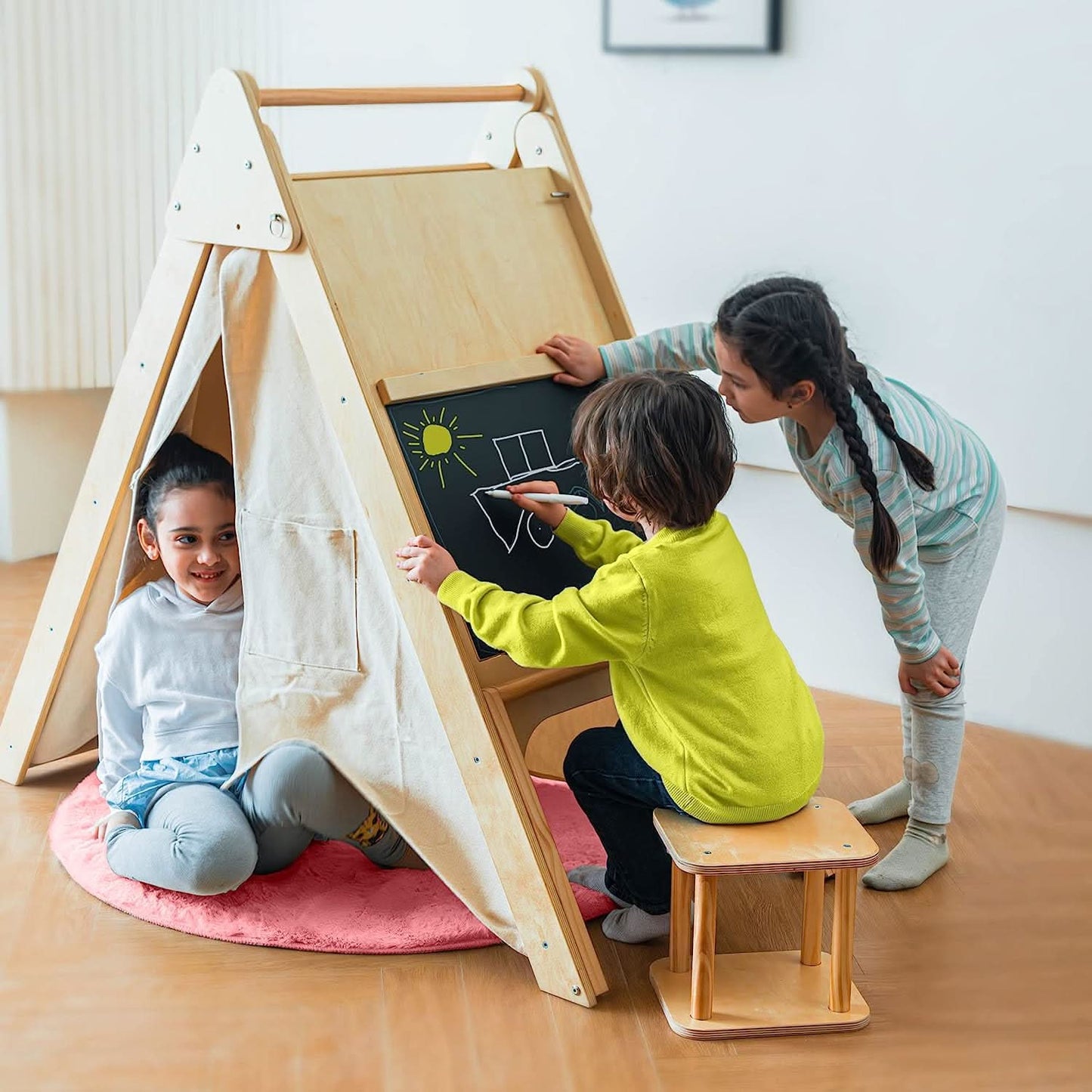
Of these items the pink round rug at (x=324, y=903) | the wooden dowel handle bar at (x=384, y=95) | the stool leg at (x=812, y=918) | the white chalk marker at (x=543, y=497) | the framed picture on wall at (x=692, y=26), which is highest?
the framed picture on wall at (x=692, y=26)

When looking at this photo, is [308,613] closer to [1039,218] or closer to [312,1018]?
[312,1018]

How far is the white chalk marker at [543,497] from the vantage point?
7.24 ft

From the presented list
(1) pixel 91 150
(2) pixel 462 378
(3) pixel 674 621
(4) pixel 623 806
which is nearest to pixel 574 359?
(2) pixel 462 378

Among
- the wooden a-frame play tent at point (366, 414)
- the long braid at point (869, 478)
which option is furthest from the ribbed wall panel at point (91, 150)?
the long braid at point (869, 478)

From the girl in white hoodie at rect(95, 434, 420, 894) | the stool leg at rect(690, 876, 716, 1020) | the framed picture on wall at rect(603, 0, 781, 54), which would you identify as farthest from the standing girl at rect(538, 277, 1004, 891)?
the framed picture on wall at rect(603, 0, 781, 54)

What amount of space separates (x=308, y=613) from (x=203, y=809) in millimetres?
365

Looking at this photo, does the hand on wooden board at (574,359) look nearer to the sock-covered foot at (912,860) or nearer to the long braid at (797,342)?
the long braid at (797,342)

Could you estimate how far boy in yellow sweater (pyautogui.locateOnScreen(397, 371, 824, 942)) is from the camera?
1.94 m

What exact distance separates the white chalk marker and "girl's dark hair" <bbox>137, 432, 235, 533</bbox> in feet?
1.76

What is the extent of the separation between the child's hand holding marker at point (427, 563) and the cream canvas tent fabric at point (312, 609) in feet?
0.26

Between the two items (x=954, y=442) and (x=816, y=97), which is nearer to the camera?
(x=954, y=442)

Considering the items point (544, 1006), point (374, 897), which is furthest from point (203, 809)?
point (544, 1006)

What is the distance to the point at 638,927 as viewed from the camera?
7.36 feet

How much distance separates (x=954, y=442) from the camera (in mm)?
2400
